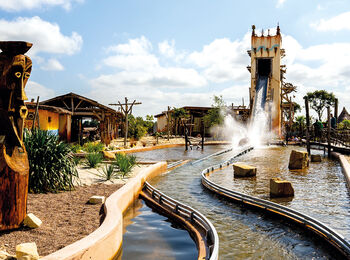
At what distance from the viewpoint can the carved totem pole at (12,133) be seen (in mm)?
Answer: 5145

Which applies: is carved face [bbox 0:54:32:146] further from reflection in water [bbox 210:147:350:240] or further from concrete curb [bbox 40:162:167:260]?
reflection in water [bbox 210:147:350:240]

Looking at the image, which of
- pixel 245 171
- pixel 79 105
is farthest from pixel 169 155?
pixel 245 171

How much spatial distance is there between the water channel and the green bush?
278cm

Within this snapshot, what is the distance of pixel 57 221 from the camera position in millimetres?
5840

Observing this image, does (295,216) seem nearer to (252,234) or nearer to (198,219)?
(252,234)

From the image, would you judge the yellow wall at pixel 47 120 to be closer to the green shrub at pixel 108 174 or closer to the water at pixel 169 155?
the water at pixel 169 155

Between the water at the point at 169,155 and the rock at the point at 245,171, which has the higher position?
the rock at the point at 245,171

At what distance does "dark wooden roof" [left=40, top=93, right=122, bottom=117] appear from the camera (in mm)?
26469

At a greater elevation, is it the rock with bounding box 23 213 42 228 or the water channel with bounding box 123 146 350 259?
the rock with bounding box 23 213 42 228

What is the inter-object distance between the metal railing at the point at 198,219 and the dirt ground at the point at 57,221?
1.39 m

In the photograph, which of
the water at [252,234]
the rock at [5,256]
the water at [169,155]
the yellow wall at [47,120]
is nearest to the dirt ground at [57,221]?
the rock at [5,256]

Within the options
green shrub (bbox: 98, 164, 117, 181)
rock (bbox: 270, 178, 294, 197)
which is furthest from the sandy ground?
rock (bbox: 270, 178, 294, 197)

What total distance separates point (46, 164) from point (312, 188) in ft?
27.0

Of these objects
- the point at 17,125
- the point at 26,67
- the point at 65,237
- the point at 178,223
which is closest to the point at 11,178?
the point at 17,125
